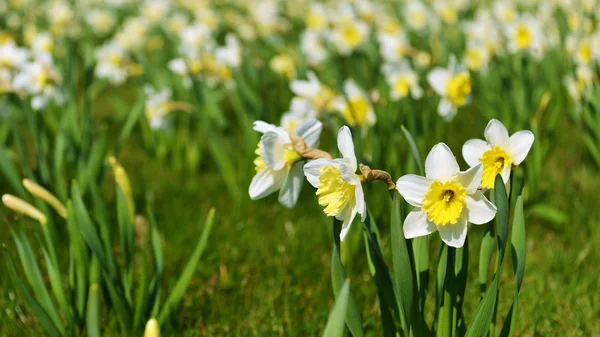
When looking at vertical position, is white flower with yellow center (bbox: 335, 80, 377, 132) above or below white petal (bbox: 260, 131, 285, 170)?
below

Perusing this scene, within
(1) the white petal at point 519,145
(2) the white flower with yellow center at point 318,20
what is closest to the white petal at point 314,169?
(1) the white petal at point 519,145

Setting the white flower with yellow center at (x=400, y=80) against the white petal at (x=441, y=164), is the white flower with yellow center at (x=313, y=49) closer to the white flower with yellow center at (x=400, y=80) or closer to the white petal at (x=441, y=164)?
the white flower with yellow center at (x=400, y=80)

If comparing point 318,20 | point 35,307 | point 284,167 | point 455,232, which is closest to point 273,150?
point 284,167

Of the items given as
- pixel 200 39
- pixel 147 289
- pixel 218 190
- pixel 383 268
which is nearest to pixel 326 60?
pixel 200 39

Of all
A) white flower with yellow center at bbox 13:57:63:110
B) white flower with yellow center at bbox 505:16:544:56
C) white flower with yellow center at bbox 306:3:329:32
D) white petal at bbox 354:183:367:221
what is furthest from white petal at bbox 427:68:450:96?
white flower with yellow center at bbox 306:3:329:32

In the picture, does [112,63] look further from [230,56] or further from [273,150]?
[273,150]

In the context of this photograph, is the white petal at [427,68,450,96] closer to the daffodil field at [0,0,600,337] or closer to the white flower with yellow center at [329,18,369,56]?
the daffodil field at [0,0,600,337]

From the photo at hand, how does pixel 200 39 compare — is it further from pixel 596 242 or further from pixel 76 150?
pixel 596 242
